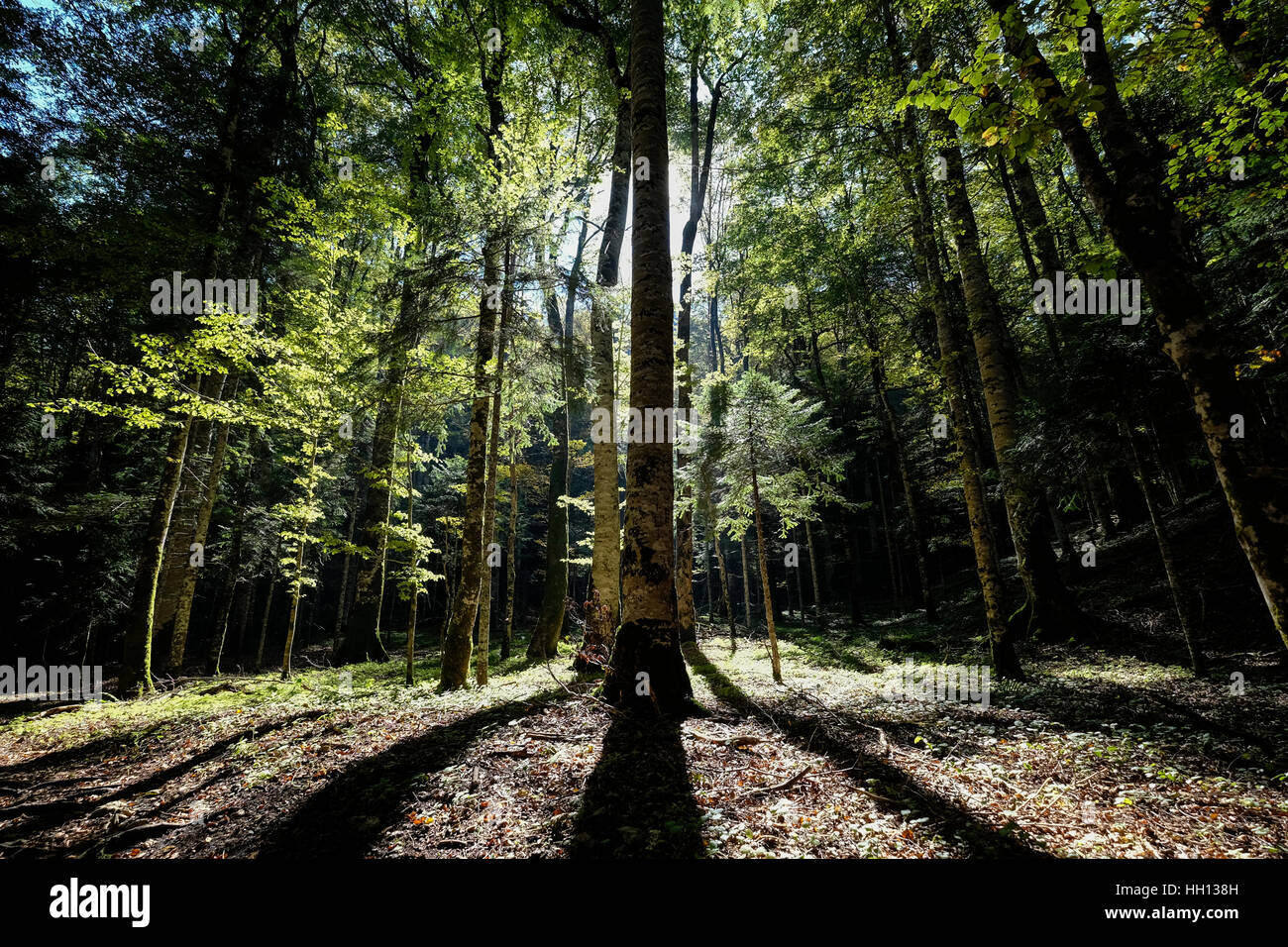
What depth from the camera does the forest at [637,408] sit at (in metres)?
3.51

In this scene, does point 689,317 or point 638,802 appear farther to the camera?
point 689,317

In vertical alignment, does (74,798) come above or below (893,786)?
above

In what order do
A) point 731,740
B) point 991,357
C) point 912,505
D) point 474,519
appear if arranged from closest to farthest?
1. point 731,740
2. point 474,519
3. point 991,357
4. point 912,505

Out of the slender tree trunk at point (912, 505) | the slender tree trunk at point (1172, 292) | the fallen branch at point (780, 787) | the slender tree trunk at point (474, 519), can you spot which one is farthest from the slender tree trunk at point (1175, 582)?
the slender tree trunk at point (474, 519)

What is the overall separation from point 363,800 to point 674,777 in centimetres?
244

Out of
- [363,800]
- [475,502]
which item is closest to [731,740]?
[363,800]

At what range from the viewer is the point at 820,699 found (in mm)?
7473

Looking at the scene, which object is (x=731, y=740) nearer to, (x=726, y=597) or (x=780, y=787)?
(x=780, y=787)

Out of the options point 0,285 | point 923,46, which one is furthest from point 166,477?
point 923,46

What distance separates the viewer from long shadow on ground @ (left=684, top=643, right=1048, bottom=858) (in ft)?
9.64

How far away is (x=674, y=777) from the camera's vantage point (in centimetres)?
382
